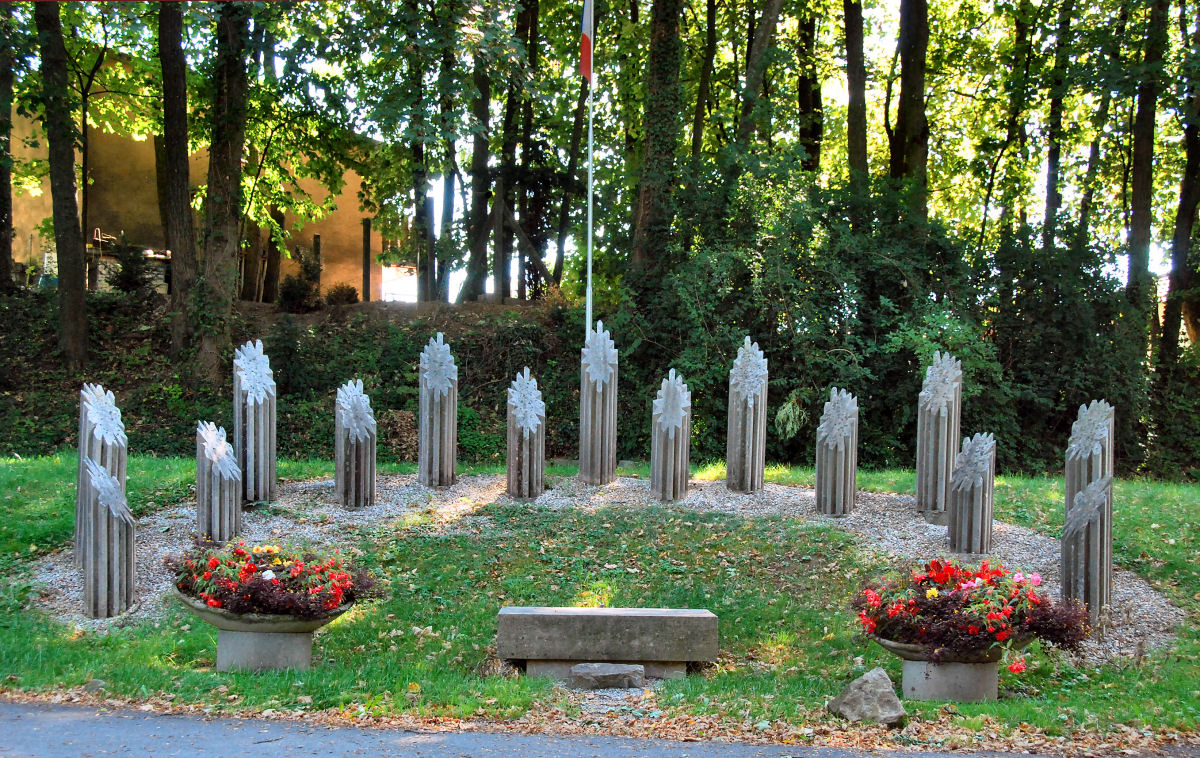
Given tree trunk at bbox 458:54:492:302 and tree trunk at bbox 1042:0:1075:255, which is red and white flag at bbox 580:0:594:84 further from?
tree trunk at bbox 1042:0:1075:255

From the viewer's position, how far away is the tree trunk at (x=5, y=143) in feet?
52.4

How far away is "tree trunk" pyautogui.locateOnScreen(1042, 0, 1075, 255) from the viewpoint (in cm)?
1725

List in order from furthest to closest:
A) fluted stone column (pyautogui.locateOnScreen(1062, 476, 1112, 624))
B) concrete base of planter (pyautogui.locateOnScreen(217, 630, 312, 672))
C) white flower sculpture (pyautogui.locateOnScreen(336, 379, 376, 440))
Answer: white flower sculpture (pyautogui.locateOnScreen(336, 379, 376, 440)) < fluted stone column (pyautogui.locateOnScreen(1062, 476, 1112, 624)) < concrete base of planter (pyautogui.locateOnScreen(217, 630, 312, 672))

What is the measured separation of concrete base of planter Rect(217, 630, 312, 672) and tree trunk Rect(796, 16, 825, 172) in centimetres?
1751

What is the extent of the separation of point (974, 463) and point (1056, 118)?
13443 mm

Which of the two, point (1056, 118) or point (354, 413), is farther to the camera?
point (1056, 118)

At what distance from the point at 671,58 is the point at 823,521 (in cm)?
1010

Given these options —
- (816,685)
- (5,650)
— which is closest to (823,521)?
(816,685)

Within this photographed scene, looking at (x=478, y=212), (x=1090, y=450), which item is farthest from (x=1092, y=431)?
(x=478, y=212)

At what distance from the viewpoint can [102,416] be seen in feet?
30.7

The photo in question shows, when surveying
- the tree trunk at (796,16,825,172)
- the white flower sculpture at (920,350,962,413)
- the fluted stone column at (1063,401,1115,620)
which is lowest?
the fluted stone column at (1063,401,1115,620)

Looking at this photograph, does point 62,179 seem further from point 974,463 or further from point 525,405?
point 974,463

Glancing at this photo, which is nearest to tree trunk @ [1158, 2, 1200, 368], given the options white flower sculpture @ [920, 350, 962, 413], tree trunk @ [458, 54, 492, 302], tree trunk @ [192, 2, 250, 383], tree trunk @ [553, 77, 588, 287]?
white flower sculpture @ [920, 350, 962, 413]

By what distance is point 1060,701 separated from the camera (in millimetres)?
6457
